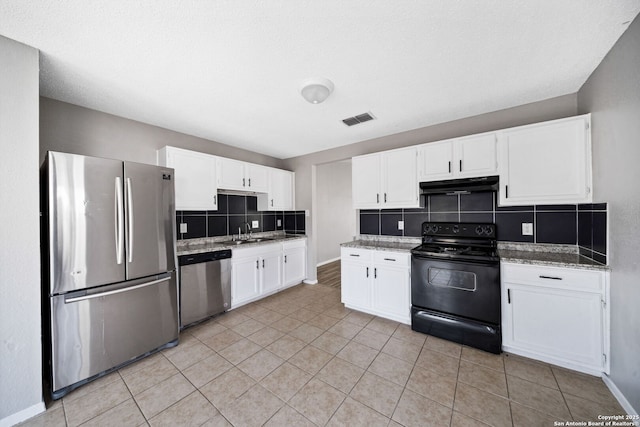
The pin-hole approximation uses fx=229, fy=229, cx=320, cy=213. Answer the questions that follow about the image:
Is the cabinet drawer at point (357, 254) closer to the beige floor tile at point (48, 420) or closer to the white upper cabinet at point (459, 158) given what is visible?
the white upper cabinet at point (459, 158)

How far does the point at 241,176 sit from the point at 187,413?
2.84m

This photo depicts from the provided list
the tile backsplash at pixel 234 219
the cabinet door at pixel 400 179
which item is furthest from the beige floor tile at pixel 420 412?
the tile backsplash at pixel 234 219

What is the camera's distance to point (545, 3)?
1273mm

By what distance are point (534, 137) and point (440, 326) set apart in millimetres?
2087

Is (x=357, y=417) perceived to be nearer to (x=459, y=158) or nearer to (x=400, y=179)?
(x=400, y=179)

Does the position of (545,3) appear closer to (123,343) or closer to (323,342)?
(323,342)

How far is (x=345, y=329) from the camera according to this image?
8.63 feet

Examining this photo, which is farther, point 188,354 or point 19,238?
point 188,354

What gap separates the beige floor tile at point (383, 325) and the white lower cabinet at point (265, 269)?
1.64m

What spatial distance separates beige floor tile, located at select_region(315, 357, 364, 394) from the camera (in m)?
1.78

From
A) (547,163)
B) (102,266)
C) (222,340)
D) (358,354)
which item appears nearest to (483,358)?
(358,354)

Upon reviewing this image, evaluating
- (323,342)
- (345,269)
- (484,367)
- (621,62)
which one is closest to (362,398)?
(323,342)

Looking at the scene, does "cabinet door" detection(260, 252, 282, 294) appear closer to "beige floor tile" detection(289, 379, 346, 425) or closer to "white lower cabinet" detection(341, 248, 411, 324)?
"white lower cabinet" detection(341, 248, 411, 324)

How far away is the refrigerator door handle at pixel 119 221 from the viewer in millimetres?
1952
